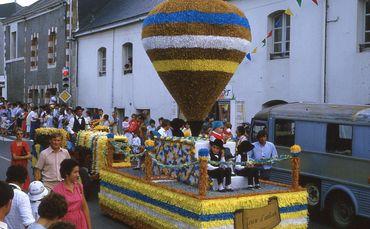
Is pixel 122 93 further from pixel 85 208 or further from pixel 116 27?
pixel 85 208

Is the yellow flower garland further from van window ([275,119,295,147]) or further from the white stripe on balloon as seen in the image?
van window ([275,119,295,147])

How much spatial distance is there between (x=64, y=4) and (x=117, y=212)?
2341cm

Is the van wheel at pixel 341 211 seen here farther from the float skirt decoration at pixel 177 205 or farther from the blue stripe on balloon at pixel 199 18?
the blue stripe on balloon at pixel 199 18

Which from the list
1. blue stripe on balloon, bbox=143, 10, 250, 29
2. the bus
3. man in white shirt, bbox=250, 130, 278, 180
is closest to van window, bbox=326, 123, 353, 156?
the bus

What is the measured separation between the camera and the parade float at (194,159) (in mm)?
7469

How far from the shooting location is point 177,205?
25.3 feet

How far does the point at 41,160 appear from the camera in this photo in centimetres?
762

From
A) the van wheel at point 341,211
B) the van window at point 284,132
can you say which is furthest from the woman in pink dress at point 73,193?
the van window at point 284,132

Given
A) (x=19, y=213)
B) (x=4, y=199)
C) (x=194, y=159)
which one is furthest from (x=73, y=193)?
(x=194, y=159)

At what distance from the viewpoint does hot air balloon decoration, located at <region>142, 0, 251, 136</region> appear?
8.59 m

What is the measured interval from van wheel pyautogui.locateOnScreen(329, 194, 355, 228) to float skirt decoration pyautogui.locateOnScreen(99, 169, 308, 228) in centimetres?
202

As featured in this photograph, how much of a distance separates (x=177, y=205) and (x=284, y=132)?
15.7ft

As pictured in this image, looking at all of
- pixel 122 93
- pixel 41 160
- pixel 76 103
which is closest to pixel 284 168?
pixel 41 160

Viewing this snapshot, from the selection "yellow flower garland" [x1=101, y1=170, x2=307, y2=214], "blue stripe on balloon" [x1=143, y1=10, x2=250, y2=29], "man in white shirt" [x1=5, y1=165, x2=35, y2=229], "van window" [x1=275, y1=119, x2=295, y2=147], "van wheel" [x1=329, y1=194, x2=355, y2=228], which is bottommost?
"van wheel" [x1=329, y1=194, x2=355, y2=228]
